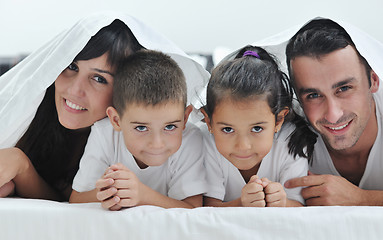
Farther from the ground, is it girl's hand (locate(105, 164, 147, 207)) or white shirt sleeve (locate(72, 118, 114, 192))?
white shirt sleeve (locate(72, 118, 114, 192))

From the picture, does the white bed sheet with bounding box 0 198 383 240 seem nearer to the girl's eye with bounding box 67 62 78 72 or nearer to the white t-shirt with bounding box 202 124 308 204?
the white t-shirt with bounding box 202 124 308 204

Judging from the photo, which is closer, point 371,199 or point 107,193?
point 107,193

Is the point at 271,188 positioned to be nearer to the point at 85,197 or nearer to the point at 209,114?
the point at 209,114

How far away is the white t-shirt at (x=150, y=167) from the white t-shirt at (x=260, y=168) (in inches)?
1.0

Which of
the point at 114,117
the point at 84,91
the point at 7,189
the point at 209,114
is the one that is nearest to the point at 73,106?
the point at 84,91

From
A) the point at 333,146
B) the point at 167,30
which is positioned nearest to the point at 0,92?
the point at 333,146

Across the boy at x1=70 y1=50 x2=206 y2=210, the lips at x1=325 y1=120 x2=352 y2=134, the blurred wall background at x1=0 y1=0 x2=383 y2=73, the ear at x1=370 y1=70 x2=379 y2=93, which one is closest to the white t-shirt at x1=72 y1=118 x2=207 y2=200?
the boy at x1=70 y1=50 x2=206 y2=210

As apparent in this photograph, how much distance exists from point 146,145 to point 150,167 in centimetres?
12

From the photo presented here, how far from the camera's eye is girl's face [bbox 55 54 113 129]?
1104 mm

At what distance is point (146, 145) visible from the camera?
3.22 ft

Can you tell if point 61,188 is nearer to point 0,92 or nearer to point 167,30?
point 0,92

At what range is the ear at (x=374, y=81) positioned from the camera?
1114 millimetres

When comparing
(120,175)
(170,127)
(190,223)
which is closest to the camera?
(190,223)

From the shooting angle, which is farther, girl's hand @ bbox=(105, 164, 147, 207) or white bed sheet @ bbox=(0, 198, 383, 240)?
girl's hand @ bbox=(105, 164, 147, 207)
